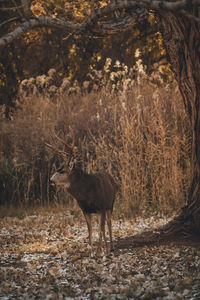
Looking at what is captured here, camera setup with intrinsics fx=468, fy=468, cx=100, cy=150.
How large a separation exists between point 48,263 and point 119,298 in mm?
1480

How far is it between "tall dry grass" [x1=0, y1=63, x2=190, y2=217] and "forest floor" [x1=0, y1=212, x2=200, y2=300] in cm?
129

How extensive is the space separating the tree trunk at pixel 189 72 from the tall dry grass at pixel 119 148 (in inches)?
83.8

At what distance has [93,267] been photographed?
4.74 metres

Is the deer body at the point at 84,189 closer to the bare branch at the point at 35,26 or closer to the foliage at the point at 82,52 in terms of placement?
the bare branch at the point at 35,26

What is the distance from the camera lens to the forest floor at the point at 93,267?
155 inches

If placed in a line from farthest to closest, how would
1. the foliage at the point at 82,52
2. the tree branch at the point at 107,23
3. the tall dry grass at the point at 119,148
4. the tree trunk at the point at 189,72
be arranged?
1. the foliage at the point at 82,52
2. the tall dry grass at the point at 119,148
3. the tree trunk at the point at 189,72
4. the tree branch at the point at 107,23

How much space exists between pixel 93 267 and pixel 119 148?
3905 mm

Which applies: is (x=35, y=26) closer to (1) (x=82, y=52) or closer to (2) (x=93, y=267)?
(2) (x=93, y=267)

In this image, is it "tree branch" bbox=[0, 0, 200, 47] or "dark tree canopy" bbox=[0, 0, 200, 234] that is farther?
"dark tree canopy" bbox=[0, 0, 200, 234]

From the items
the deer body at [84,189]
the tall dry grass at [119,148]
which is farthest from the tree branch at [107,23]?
the tall dry grass at [119,148]

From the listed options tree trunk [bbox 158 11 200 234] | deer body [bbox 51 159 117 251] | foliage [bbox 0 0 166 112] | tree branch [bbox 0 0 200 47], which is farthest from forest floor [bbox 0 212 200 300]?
foliage [bbox 0 0 166 112]

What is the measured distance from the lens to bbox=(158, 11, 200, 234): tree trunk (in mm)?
5309

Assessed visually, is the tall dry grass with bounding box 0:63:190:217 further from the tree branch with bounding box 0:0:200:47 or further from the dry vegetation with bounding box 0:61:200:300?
the tree branch with bounding box 0:0:200:47

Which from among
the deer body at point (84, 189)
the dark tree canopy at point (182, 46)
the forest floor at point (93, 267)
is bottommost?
the forest floor at point (93, 267)
